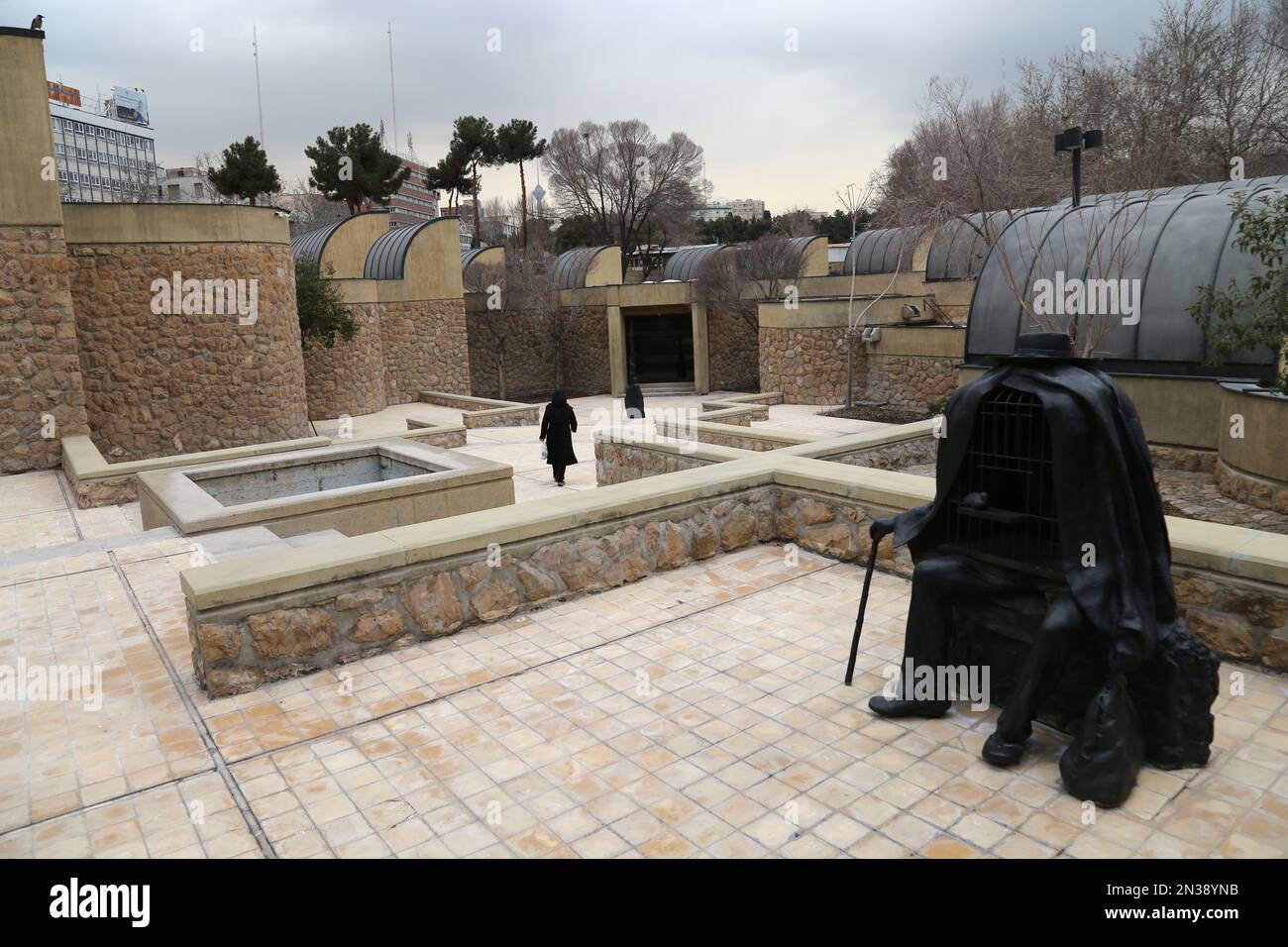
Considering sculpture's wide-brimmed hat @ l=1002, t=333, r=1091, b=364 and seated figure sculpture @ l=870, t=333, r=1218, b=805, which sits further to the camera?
sculpture's wide-brimmed hat @ l=1002, t=333, r=1091, b=364

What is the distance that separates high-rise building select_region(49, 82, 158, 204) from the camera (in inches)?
2731

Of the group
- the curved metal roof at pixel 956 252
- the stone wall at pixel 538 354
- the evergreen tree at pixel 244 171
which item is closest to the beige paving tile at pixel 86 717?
the curved metal roof at pixel 956 252

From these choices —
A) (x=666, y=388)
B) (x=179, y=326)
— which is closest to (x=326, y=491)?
(x=179, y=326)

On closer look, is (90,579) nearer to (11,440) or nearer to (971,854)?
(971,854)

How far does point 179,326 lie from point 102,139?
74.9 meters

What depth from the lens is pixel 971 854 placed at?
334 cm

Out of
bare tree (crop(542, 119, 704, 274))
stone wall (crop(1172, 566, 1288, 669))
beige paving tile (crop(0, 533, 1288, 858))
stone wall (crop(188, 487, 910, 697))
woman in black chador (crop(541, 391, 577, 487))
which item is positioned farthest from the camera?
bare tree (crop(542, 119, 704, 274))

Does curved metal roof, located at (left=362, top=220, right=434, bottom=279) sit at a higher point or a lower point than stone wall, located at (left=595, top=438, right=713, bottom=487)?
higher

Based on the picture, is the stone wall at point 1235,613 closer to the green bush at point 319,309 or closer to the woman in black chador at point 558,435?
the woman in black chador at point 558,435

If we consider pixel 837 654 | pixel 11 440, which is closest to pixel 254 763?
pixel 837 654

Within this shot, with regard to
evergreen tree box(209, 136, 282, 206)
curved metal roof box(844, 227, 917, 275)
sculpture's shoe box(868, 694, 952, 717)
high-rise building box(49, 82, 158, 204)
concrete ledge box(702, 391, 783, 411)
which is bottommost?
sculpture's shoe box(868, 694, 952, 717)

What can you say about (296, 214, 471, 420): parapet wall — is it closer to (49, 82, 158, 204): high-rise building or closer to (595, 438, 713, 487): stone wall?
(595, 438, 713, 487): stone wall

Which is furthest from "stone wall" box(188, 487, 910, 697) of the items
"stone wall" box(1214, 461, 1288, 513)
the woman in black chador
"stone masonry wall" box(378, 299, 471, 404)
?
"stone masonry wall" box(378, 299, 471, 404)

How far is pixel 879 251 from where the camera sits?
31953 mm
